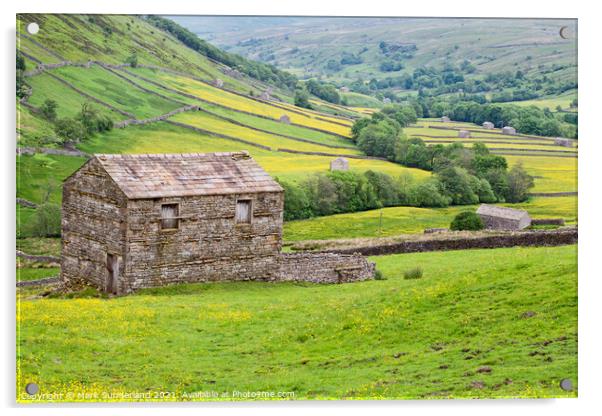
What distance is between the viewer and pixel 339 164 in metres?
36.4

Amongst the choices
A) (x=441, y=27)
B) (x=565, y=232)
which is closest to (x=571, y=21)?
(x=441, y=27)

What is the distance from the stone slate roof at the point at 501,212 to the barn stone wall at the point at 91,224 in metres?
10.9

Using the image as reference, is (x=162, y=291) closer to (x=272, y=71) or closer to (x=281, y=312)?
(x=281, y=312)

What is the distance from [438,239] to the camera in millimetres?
38094

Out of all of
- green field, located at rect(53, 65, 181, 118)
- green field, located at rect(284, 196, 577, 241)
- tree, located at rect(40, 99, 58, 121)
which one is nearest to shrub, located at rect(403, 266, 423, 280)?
green field, located at rect(284, 196, 577, 241)

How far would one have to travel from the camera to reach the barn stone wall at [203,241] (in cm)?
3531

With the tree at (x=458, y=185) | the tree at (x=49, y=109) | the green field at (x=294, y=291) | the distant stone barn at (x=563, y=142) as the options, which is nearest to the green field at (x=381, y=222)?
the green field at (x=294, y=291)

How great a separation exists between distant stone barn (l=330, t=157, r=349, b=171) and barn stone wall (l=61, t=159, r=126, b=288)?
21.1ft

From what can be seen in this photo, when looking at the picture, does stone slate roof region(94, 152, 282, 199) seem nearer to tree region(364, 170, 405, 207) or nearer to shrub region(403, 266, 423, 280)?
tree region(364, 170, 405, 207)

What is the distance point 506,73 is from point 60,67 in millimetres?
13369

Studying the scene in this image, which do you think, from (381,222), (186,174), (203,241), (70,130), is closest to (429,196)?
(381,222)

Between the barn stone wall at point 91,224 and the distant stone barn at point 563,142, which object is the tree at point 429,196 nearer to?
the distant stone barn at point 563,142

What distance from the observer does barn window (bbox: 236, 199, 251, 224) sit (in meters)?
37.1

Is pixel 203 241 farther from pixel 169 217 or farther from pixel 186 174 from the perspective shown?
pixel 186 174
